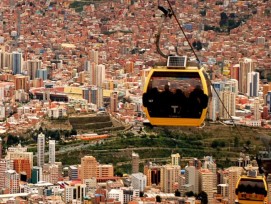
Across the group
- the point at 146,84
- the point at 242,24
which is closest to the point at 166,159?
the point at 242,24

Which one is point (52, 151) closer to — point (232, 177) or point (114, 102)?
point (232, 177)

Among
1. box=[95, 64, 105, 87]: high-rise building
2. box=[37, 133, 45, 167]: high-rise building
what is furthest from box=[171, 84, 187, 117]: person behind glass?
box=[95, 64, 105, 87]: high-rise building

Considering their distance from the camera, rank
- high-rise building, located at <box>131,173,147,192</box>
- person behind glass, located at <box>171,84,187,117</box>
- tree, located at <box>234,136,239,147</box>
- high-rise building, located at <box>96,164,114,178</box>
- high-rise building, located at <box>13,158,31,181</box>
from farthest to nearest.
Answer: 1. high-rise building, located at <box>13,158,31,181</box>
2. tree, located at <box>234,136,239,147</box>
3. high-rise building, located at <box>96,164,114,178</box>
4. high-rise building, located at <box>131,173,147,192</box>
5. person behind glass, located at <box>171,84,187,117</box>

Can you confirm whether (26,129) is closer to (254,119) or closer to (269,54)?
(254,119)

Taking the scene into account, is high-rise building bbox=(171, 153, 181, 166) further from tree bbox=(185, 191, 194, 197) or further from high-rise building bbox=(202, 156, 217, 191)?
tree bbox=(185, 191, 194, 197)

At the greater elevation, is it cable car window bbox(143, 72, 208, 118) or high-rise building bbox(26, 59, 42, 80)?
cable car window bbox(143, 72, 208, 118)

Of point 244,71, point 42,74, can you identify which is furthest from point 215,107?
point 42,74
